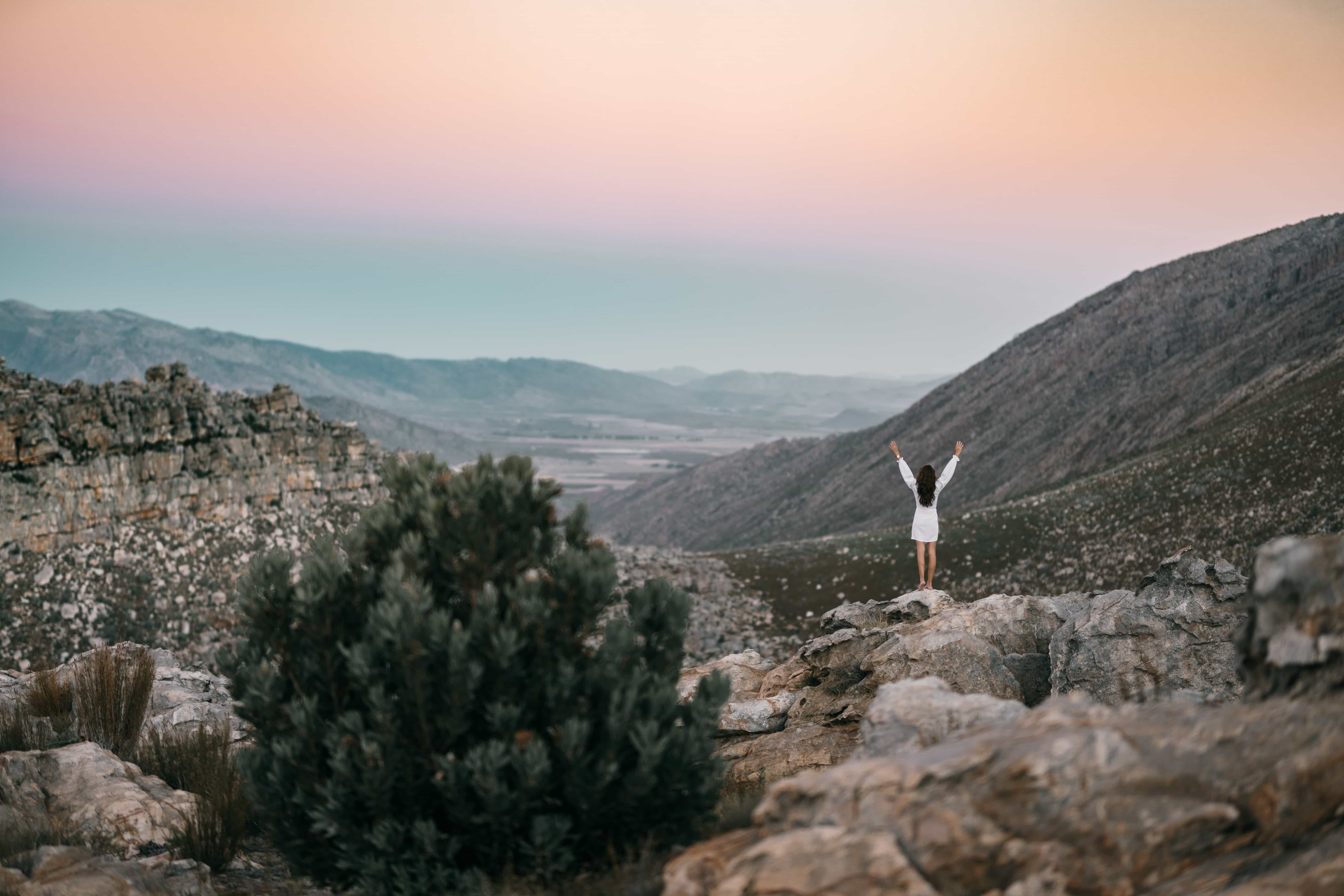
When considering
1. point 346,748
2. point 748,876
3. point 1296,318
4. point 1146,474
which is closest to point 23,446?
point 346,748

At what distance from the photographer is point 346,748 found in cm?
544

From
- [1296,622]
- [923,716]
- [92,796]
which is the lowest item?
[92,796]

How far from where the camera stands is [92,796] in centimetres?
813

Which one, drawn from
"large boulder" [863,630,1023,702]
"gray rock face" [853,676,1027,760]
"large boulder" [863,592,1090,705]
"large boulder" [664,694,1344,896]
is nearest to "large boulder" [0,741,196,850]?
"large boulder" [664,694,1344,896]

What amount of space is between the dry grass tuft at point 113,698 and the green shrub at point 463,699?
19.1 feet

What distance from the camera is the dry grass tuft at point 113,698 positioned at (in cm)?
1023

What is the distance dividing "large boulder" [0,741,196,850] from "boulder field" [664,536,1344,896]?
5.95 metres

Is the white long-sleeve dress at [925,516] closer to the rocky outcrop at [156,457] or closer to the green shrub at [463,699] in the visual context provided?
the green shrub at [463,699]

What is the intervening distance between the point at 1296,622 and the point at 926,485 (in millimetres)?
9692

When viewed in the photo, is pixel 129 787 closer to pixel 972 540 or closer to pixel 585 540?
pixel 585 540

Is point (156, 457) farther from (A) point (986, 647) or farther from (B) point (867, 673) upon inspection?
(A) point (986, 647)

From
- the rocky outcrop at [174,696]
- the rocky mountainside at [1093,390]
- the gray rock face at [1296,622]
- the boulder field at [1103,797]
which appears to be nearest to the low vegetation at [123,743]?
the rocky outcrop at [174,696]

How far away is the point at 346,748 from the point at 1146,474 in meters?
42.1

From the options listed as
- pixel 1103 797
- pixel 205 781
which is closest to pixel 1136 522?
pixel 1103 797
